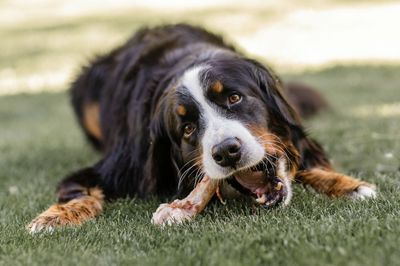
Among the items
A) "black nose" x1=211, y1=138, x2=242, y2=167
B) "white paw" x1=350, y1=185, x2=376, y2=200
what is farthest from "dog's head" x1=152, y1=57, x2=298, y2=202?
"white paw" x1=350, y1=185, x2=376, y2=200

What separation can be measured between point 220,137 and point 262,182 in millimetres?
393

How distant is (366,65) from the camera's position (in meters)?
9.94

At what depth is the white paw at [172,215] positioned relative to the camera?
126 inches

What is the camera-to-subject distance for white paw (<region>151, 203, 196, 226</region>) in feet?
10.5

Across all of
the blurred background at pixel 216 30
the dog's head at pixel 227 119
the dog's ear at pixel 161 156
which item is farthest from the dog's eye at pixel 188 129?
the blurred background at pixel 216 30

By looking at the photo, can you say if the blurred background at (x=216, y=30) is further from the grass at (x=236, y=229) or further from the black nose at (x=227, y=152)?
the black nose at (x=227, y=152)

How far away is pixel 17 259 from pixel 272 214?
3.71 feet

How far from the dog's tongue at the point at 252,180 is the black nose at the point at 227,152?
8.4 inches

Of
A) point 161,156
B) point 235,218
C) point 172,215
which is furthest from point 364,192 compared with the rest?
point 161,156

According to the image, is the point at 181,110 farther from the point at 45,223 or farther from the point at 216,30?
the point at 216,30

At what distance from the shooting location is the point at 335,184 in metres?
3.66

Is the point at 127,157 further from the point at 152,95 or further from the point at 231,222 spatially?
the point at 231,222

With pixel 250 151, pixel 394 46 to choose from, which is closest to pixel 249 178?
pixel 250 151

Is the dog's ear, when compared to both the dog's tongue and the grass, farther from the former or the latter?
the dog's tongue
